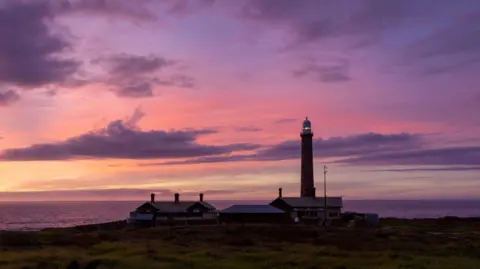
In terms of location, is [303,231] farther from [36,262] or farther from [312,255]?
[36,262]

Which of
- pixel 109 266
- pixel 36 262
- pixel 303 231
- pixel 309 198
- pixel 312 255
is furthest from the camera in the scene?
pixel 309 198

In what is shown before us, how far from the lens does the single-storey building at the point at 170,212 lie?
90375mm

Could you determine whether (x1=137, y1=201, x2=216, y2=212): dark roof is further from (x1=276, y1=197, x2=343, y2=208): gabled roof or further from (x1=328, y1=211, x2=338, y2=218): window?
(x1=328, y1=211, x2=338, y2=218): window

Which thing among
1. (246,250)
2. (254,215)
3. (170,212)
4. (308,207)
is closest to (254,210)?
(254,215)

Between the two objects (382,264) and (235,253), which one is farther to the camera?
(235,253)

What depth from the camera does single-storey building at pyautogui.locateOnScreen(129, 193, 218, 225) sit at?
90375 millimetres

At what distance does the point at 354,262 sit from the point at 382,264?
5.78 feet

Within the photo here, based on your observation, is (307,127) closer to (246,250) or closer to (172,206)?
(172,206)

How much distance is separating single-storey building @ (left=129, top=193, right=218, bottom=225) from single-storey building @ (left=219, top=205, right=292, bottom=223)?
7817 mm

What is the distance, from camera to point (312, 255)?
43.2m

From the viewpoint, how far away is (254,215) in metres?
86.4

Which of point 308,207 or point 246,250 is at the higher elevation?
point 308,207

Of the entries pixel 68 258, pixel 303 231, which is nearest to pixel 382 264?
pixel 68 258

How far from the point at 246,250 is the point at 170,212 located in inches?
1786
